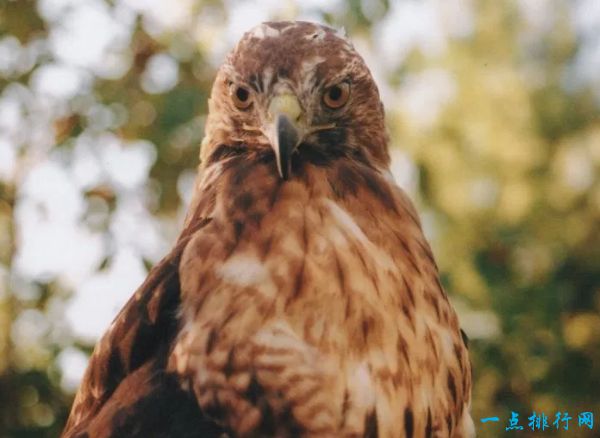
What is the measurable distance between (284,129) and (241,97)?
0.95ft

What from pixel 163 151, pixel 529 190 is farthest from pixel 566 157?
pixel 163 151

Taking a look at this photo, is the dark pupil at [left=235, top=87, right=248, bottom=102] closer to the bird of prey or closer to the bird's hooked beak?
the bird of prey

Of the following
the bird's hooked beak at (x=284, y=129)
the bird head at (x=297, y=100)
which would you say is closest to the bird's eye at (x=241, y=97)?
the bird head at (x=297, y=100)

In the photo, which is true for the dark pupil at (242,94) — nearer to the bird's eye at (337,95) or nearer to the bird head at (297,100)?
the bird head at (297,100)

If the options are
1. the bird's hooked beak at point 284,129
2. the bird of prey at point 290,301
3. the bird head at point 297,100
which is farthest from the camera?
the bird head at point 297,100

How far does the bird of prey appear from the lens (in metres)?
1.79

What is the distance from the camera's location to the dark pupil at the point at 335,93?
215 centimetres

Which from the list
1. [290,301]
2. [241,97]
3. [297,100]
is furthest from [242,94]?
[290,301]

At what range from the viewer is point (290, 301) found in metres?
1.83

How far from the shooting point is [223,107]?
2281mm

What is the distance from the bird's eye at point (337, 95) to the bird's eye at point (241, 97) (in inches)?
7.1

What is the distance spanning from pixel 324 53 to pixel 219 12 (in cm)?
161

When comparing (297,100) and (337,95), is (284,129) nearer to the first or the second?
(297,100)

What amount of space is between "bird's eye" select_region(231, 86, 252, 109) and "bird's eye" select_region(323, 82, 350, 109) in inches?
7.1
